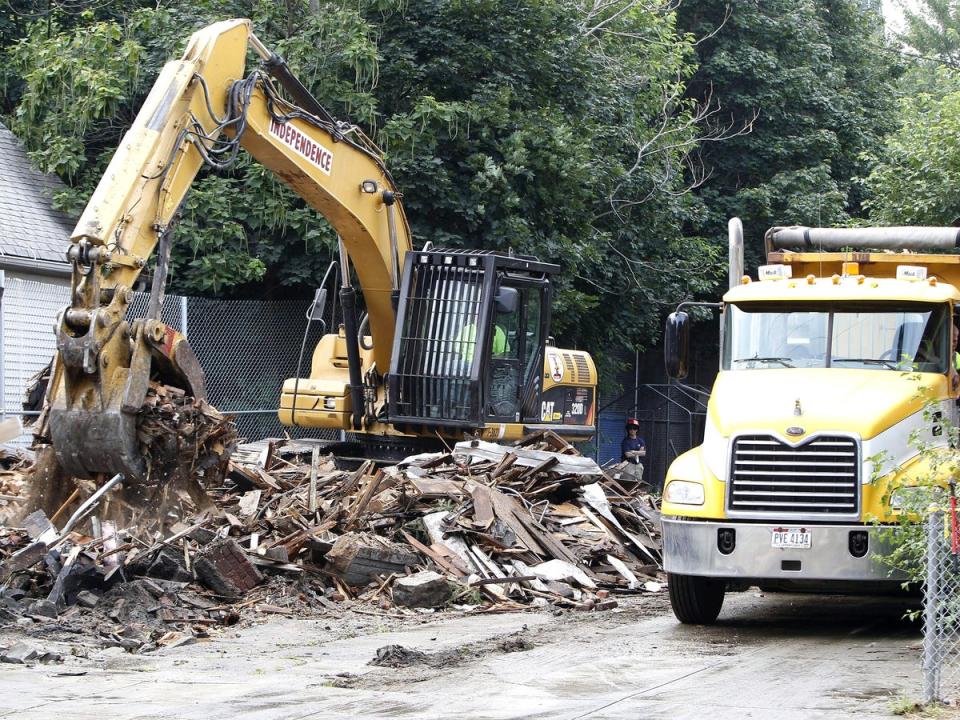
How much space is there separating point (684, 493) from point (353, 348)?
25.1ft

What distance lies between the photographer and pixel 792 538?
10.4m

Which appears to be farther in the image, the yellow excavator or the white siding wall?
the white siding wall

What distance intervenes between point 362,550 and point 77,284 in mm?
3626

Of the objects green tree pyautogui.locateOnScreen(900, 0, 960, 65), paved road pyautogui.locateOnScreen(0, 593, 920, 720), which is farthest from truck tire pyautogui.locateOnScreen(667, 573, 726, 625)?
green tree pyautogui.locateOnScreen(900, 0, 960, 65)

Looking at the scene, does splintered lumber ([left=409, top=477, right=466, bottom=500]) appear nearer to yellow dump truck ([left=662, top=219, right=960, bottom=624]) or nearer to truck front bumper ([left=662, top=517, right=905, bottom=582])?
yellow dump truck ([left=662, top=219, right=960, bottom=624])

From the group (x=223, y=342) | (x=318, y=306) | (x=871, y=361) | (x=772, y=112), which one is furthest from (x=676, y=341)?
(x=772, y=112)

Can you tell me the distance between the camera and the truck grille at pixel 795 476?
10.5 m

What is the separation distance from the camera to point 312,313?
677 inches

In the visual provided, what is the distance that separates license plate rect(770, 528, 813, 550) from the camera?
1037 cm

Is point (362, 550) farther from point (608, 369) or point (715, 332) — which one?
point (715, 332)

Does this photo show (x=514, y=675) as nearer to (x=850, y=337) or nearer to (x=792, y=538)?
(x=792, y=538)

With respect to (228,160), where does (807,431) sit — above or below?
below

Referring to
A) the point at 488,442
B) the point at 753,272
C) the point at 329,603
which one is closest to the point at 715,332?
the point at 753,272

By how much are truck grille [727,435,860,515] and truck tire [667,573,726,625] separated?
893 mm
